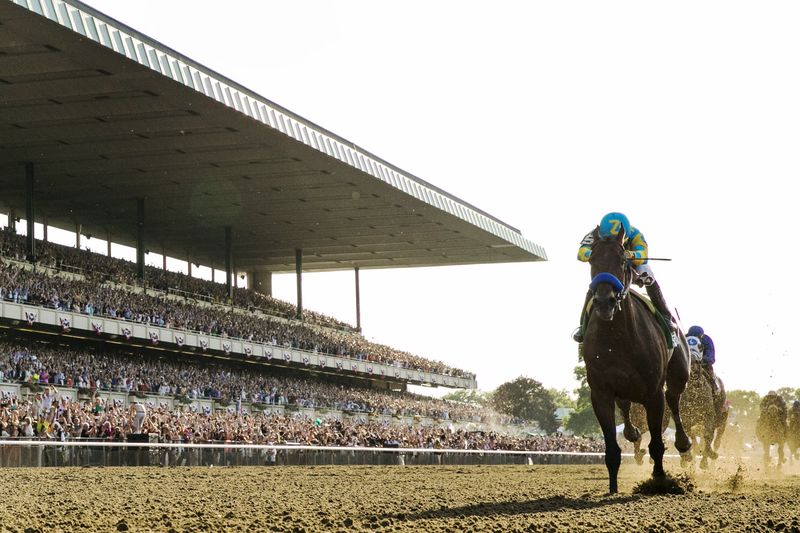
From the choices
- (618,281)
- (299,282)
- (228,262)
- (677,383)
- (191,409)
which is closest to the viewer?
(618,281)

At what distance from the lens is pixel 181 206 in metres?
58.5

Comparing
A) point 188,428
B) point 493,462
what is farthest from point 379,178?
point 188,428

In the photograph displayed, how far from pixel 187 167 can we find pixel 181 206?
9.07 m

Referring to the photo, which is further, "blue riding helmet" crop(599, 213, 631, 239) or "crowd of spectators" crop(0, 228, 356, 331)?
"crowd of spectators" crop(0, 228, 356, 331)

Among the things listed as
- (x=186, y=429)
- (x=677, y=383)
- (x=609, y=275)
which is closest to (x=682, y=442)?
(x=677, y=383)

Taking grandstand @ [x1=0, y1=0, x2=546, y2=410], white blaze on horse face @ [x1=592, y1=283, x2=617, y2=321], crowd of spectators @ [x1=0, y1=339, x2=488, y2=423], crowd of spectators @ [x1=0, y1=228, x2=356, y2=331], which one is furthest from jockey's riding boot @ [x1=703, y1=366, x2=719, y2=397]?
crowd of spectators @ [x1=0, y1=228, x2=356, y2=331]

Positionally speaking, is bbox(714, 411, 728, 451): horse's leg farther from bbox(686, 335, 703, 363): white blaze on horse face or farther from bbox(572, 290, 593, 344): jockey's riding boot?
bbox(572, 290, 593, 344): jockey's riding boot

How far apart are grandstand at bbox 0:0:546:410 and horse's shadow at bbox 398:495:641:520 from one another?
24688mm

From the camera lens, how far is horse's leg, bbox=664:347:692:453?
13.7 meters

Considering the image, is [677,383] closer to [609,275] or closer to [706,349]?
→ [609,275]

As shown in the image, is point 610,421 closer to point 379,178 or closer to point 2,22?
point 2,22

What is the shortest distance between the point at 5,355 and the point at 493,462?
640 inches

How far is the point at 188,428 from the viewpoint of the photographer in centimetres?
3020

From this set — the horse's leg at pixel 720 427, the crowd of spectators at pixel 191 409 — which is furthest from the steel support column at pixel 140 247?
the horse's leg at pixel 720 427
